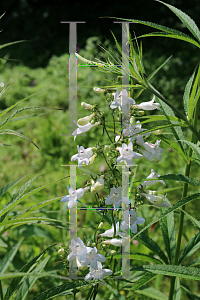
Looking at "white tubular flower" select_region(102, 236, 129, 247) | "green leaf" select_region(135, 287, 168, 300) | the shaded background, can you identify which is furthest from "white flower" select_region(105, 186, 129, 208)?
the shaded background

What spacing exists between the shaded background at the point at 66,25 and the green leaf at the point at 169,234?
3.50 meters

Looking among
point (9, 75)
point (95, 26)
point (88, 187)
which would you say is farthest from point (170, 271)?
point (95, 26)

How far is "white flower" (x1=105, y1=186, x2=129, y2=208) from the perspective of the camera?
76 centimetres

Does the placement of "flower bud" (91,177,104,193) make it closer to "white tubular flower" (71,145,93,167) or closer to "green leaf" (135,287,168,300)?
"white tubular flower" (71,145,93,167)

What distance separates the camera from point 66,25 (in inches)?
197

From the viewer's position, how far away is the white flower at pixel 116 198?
763mm

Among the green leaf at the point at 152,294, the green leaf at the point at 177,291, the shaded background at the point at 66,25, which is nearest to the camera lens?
the green leaf at the point at 177,291

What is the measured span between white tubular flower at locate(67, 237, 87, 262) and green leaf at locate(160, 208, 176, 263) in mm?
451

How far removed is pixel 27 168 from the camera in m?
2.96

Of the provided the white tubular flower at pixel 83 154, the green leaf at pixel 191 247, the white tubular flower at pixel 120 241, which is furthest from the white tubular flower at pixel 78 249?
the green leaf at pixel 191 247

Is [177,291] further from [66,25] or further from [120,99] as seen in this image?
[66,25]

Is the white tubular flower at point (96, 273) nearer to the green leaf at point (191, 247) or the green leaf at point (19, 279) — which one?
the green leaf at point (19, 279)

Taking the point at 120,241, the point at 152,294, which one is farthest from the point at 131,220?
the point at 152,294

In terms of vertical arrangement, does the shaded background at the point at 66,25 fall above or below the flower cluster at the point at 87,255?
above
